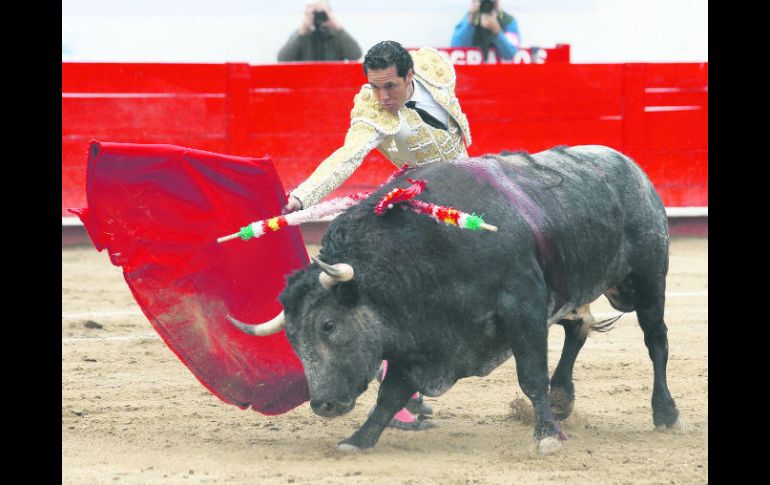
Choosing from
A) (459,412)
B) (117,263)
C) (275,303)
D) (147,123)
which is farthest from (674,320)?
(147,123)

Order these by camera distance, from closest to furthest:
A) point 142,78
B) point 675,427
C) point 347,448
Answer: point 347,448 → point 675,427 → point 142,78

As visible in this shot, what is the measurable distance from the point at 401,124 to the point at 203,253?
2.45ft

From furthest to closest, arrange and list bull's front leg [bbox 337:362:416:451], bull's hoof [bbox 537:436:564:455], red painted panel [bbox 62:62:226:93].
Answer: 1. red painted panel [bbox 62:62:226:93]
2. bull's front leg [bbox 337:362:416:451]
3. bull's hoof [bbox 537:436:564:455]

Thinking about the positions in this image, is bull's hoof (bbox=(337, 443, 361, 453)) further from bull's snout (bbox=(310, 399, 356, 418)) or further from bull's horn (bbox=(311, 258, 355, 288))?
bull's horn (bbox=(311, 258, 355, 288))

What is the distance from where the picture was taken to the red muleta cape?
4.39 meters

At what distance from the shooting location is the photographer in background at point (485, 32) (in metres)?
9.66

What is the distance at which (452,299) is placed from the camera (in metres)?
4.06

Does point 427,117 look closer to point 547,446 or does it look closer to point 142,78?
point 547,446

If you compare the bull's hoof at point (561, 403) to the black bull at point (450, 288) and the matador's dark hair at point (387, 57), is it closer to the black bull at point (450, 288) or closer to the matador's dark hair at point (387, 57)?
the black bull at point (450, 288)

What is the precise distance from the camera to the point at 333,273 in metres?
3.86

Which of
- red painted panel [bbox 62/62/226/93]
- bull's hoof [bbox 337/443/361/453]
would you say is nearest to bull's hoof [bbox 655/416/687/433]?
bull's hoof [bbox 337/443/361/453]

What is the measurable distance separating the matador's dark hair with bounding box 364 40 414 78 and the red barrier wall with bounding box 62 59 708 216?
14.4 ft

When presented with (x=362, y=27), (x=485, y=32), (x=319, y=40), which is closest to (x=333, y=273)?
(x=319, y=40)

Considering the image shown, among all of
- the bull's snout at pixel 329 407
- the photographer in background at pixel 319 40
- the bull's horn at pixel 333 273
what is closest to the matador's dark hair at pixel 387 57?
the bull's horn at pixel 333 273
